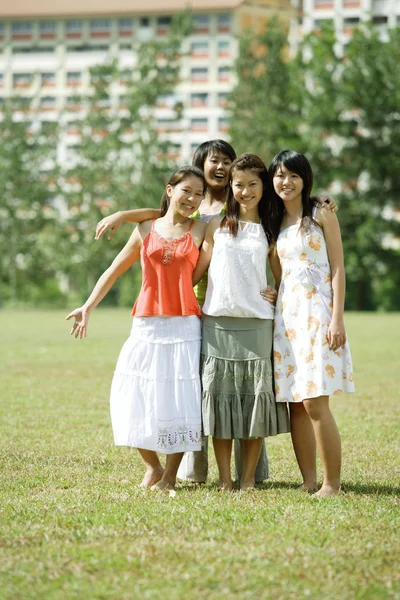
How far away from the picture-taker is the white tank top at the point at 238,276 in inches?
237

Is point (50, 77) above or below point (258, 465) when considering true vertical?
above

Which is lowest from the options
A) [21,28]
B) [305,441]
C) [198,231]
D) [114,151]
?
[305,441]

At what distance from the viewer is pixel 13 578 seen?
4.03 meters

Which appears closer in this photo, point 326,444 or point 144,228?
point 326,444

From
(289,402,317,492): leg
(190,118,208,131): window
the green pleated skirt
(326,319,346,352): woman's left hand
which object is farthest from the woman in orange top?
(190,118,208,131): window

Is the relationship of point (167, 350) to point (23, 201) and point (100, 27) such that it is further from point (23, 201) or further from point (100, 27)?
point (100, 27)

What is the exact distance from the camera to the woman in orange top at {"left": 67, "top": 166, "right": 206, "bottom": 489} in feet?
20.0

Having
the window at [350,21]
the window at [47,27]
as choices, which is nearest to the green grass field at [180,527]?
the window at [350,21]

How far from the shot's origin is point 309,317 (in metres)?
5.99

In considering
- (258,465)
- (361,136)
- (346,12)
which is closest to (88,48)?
(346,12)

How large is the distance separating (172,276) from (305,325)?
889 millimetres

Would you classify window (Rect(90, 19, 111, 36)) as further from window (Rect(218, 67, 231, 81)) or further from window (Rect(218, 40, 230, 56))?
window (Rect(218, 67, 231, 81))

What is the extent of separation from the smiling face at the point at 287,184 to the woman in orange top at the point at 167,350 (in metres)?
0.48

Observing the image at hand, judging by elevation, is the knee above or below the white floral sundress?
below
